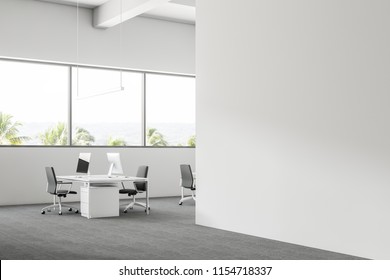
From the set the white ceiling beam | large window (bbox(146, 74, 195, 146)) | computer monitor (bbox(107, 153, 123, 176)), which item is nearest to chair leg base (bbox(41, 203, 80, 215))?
computer monitor (bbox(107, 153, 123, 176))

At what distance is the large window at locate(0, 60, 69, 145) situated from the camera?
11.7 m

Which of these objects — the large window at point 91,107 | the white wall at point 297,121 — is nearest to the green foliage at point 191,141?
the large window at point 91,107

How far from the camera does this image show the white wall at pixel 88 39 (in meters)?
11.7

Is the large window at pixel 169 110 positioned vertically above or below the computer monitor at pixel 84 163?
above

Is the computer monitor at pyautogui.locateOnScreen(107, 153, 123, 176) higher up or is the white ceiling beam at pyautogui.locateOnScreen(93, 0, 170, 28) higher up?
the white ceiling beam at pyautogui.locateOnScreen(93, 0, 170, 28)

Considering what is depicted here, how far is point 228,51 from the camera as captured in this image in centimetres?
807

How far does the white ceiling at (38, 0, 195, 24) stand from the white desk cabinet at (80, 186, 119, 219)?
15.4ft

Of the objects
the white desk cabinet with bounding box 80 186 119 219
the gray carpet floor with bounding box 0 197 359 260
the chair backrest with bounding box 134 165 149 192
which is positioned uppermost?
the chair backrest with bounding box 134 165 149 192

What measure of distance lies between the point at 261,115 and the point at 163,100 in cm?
687

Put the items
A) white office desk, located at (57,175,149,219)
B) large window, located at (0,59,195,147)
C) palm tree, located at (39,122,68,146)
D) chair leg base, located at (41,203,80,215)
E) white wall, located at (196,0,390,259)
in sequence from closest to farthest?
white wall, located at (196,0,390,259)
white office desk, located at (57,175,149,219)
chair leg base, located at (41,203,80,215)
large window, located at (0,59,195,147)
palm tree, located at (39,122,68,146)

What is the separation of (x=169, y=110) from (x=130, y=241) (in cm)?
745

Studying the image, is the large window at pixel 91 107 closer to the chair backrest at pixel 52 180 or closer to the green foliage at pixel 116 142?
the green foliage at pixel 116 142

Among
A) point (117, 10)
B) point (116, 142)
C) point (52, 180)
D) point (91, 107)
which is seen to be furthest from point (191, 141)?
point (52, 180)

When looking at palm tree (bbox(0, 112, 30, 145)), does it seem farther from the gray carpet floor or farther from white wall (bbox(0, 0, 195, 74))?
the gray carpet floor
